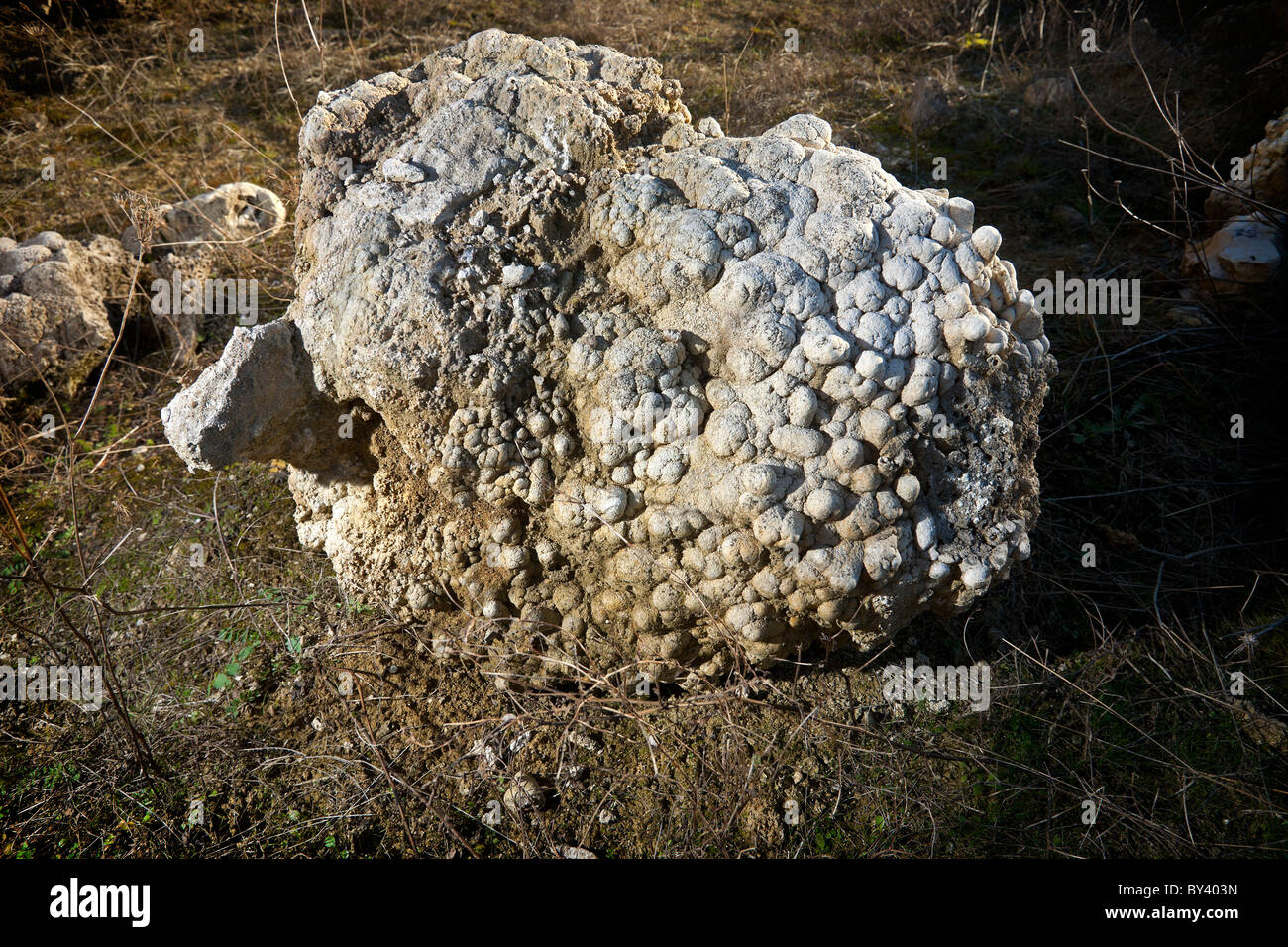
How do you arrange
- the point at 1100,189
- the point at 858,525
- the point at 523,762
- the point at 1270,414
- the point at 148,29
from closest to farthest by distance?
the point at 858,525 → the point at 523,762 → the point at 1270,414 → the point at 1100,189 → the point at 148,29

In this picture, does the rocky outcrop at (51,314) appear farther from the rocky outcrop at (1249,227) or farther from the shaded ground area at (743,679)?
the rocky outcrop at (1249,227)

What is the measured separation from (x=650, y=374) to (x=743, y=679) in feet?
2.84

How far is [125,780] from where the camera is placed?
92.3 inches

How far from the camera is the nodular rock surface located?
201 centimetres

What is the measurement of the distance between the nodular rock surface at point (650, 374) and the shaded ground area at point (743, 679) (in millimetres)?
329

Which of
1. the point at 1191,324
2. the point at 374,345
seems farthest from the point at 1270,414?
the point at 374,345

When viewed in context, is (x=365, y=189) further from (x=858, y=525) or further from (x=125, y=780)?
(x=125, y=780)

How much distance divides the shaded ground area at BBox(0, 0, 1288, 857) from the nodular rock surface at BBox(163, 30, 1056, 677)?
33 cm

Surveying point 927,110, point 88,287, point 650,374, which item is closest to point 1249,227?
point 927,110

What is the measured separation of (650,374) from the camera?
6.67 feet

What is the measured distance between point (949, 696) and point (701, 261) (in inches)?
57.7

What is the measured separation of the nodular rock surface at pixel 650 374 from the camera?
2.01 m

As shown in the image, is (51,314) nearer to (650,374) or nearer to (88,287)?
(88,287)

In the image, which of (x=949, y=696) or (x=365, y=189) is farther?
(x=949, y=696)
